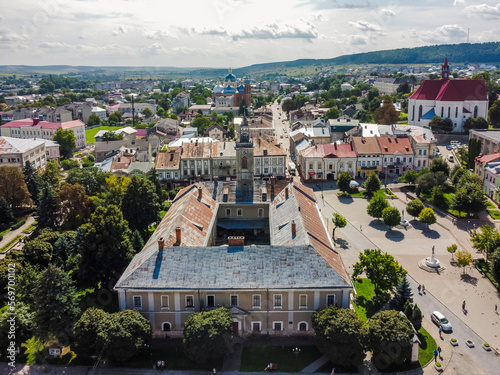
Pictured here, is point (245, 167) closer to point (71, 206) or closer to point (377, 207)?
point (377, 207)

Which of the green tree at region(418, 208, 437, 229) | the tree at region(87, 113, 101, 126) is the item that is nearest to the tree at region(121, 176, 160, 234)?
the green tree at region(418, 208, 437, 229)

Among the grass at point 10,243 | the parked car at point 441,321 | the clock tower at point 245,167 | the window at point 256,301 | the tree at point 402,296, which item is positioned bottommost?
the grass at point 10,243

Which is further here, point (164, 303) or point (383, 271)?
point (383, 271)

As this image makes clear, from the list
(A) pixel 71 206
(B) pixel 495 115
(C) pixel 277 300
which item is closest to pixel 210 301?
(C) pixel 277 300

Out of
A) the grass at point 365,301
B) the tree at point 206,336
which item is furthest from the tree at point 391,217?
the tree at point 206,336

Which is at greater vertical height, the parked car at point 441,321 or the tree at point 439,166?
the tree at point 439,166

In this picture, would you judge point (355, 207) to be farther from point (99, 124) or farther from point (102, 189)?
point (99, 124)

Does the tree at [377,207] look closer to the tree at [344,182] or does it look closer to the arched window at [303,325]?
the tree at [344,182]
